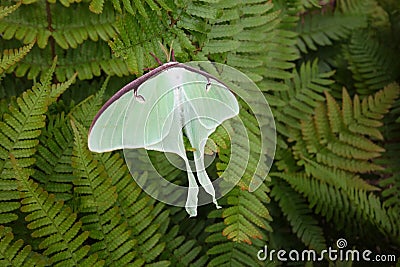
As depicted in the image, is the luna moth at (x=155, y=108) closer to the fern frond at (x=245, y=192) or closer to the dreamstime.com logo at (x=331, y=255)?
the fern frond at (x=245, y=192)

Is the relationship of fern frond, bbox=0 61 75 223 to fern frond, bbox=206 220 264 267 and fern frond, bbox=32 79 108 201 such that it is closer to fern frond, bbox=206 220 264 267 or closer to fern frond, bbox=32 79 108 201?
fern frond, bbox=32 79 108 201

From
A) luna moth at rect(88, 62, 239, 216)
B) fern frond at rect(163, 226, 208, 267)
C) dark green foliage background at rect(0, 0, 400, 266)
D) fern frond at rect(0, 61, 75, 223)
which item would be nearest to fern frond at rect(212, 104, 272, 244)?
dark green foliage background at rect(0, 0, 400, 266)

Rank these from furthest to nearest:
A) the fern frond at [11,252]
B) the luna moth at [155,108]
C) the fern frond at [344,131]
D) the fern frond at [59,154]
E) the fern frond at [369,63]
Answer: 1. the fern frond at [369,63]
2. the fern frond at [344,131]
3. the fern frond at [59,154]
4. the fern frond at [11,252]
5. the luna moth at [155,108]

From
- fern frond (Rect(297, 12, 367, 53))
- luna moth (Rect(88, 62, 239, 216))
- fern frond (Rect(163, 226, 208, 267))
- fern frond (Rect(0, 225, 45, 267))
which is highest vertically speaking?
luna moth (Rect(88, 62, 239, 216))

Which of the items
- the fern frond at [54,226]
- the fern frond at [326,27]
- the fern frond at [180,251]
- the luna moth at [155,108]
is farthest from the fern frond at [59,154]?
the fern frond at [326,27]

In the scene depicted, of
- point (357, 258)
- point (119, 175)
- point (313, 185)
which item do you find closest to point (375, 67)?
point (313, 185)

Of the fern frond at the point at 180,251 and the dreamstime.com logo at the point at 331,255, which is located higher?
the fern frond at the point at 180,251

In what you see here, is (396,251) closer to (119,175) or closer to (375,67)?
(375,67)
